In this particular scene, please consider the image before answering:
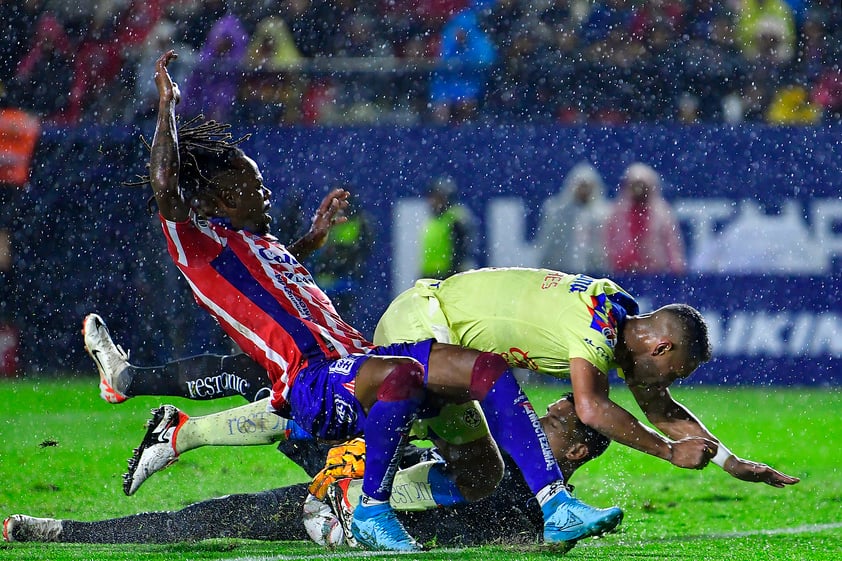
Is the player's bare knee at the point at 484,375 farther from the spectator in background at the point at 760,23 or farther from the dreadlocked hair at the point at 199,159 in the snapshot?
the spectator in background at the point at 760,23

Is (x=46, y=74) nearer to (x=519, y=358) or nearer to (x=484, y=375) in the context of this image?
(x=519, y=358)

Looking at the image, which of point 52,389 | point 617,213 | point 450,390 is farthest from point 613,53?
point 450,390

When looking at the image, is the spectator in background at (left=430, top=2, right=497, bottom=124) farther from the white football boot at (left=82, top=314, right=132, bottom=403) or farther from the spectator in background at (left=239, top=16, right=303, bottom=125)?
the white football boot at (left=82, top=314, right=132, bottom=403)

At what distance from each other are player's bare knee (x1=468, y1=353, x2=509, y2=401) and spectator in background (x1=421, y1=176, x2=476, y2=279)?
6679mm

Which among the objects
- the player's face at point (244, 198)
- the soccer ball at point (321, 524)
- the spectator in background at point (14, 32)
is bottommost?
the soccer ball at point (321, 524)

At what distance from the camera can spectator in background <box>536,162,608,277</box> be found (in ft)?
38.6

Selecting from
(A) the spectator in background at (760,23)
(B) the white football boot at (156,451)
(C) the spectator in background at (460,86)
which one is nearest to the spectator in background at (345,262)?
(C) the spectator in background at (460,86)

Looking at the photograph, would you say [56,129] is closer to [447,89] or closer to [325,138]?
[325,138]

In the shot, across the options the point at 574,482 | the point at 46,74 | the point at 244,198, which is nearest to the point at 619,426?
the point at 244,198

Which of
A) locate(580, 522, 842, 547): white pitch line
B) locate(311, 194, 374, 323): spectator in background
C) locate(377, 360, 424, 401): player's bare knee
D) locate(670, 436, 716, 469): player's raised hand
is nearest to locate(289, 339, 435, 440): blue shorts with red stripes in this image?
locate(377, 360, 424, 401): player's bare knee

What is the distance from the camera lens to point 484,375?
4.80m

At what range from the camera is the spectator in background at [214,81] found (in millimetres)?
11406

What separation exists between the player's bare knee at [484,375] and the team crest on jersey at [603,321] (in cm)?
39

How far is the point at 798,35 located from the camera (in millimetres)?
13289
